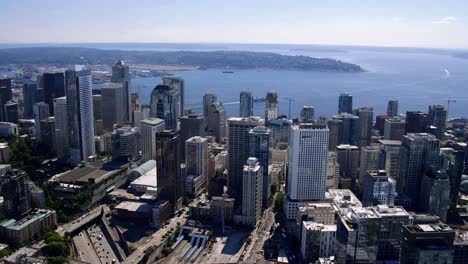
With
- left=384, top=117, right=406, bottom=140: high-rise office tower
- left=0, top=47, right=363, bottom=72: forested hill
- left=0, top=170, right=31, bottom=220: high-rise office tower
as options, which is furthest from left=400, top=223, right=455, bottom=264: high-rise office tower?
left=0, top=47, right=363, bottom=72: forested hill

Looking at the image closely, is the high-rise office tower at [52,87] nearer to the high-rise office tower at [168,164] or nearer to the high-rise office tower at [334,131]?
the high-rise office tower at [168,164]

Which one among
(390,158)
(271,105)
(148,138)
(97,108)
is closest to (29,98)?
(97,108)

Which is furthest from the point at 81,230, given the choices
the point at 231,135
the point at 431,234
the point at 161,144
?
→ the point at 431,234

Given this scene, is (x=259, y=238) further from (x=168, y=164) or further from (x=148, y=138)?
(x=148, y=138)

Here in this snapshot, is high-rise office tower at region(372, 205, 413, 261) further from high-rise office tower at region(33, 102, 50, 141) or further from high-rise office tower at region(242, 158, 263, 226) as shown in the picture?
high-rise office tower at region(33, 102, 50, 141)

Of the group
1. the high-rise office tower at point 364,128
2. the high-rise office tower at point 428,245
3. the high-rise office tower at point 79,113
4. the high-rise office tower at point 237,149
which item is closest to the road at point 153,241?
the high-rise office tower at point 237,149

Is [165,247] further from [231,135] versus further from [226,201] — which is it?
[231,135]

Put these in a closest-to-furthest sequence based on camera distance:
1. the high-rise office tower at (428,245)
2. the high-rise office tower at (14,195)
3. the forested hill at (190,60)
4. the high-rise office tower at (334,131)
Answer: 1. the high-rise office tower at (428,245)
2. the high-rise office tower at (14,195)
3. the high-rise office tower at (334,131)
4. the forested hill at (190,60)
